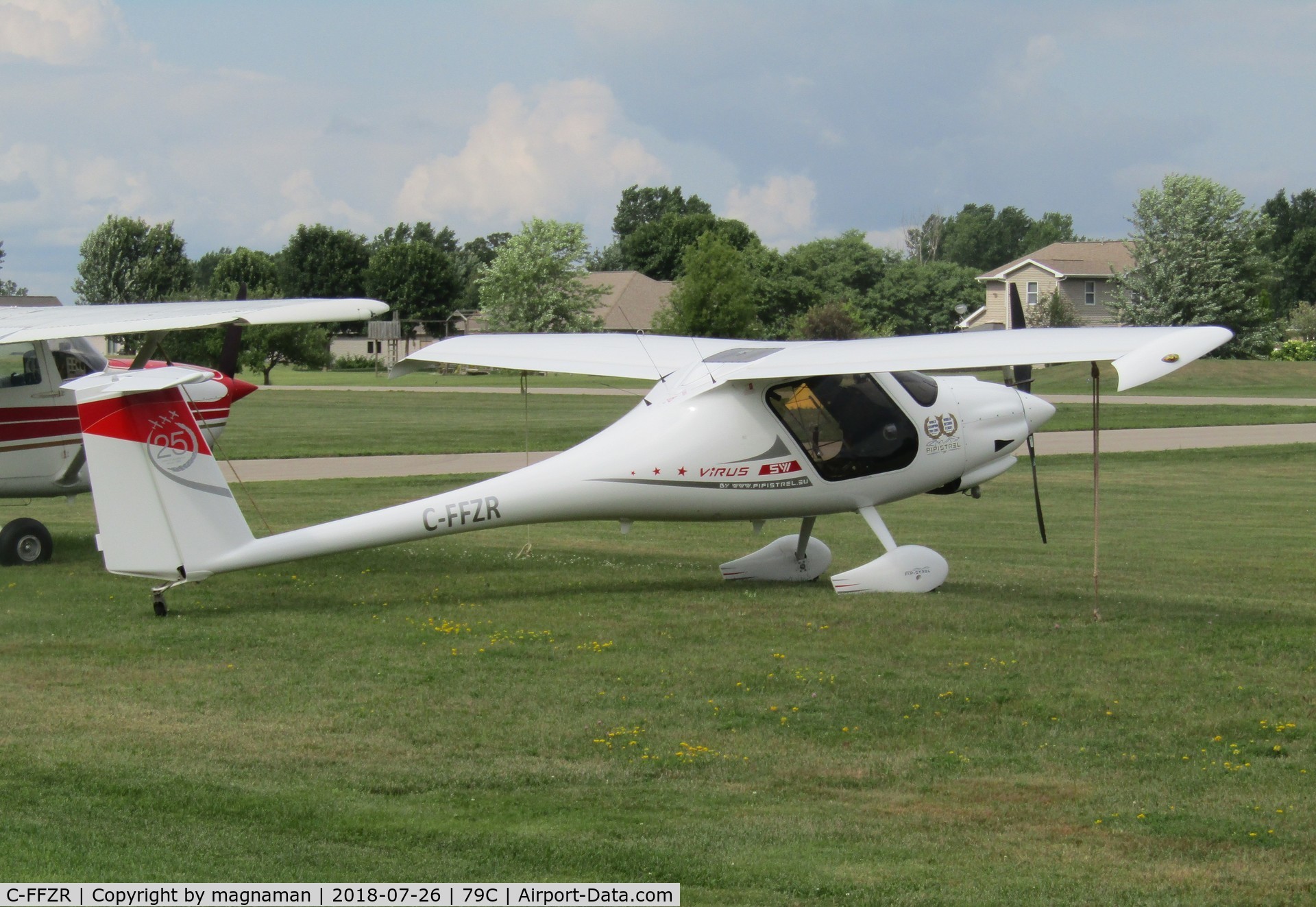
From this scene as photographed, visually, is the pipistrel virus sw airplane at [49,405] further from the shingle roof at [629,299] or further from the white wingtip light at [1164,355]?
the shingle roof at [629,299]

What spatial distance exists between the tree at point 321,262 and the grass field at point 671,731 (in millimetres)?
102171

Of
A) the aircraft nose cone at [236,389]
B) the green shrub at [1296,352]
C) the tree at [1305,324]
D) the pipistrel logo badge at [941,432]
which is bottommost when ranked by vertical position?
the pipistrel logo badge at [941,432]

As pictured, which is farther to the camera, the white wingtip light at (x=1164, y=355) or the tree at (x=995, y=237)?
the tree at (x=995, y=237)

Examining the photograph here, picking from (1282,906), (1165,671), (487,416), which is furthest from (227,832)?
(487,416)

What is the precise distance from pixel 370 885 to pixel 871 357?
7.57 m

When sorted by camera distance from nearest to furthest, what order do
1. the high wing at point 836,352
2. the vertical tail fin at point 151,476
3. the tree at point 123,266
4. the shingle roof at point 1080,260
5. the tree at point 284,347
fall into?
the high wing at point 836,352 < the vertical tail fin at point 151,476 < the tree at point 284,347 < the shingle roof at point 1080,260 < the tree at point 123,266

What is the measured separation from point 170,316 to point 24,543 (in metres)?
4.19

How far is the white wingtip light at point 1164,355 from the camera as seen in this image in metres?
9.64

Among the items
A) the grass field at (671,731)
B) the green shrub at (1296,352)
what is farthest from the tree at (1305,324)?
the grass field at (671,731)

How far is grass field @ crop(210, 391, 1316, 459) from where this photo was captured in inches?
1256

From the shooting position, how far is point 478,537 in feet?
59.0

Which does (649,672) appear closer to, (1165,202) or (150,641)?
(150,641)

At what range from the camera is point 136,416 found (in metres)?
11.1

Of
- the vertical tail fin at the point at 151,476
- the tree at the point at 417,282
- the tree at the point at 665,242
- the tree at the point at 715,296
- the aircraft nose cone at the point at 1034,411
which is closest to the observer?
the vertical tail fin at the point at 151,476
